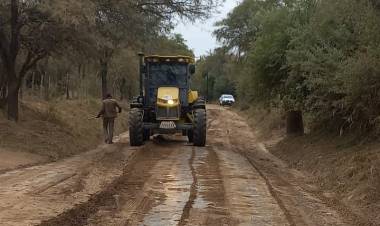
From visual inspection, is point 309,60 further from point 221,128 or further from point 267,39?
point 221,128

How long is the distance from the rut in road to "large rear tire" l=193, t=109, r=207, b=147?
4.64 m

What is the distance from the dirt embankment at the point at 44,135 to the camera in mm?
17075

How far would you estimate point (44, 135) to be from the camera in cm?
2100

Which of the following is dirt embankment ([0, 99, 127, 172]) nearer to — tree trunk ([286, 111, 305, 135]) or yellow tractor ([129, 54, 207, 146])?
yellow tractor ([129, 54, 207, 146])

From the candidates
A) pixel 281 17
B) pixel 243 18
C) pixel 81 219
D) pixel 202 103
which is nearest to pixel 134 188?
pixel 81 219

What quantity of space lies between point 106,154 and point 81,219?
10.3 metres

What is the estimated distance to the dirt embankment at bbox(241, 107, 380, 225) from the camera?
11016 millimetres

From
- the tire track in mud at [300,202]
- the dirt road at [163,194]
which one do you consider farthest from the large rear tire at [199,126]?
the tire track in mud at [300,202]

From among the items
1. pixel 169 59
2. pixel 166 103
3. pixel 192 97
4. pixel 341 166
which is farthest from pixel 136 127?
pixel 341 166

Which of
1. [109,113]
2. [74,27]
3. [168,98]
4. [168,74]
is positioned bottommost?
[109,113]

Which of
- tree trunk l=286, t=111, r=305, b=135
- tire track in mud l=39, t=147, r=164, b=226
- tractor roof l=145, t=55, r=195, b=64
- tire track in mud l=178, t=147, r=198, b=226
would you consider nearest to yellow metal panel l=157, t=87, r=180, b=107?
tractor roof l=145, t=55, r=195, b=64

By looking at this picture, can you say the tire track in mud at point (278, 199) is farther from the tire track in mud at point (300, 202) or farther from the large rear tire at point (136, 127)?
the large rear tire at point (136, 127)

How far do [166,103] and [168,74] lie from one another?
156 cm

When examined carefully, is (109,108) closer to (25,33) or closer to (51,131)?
(51,131)
